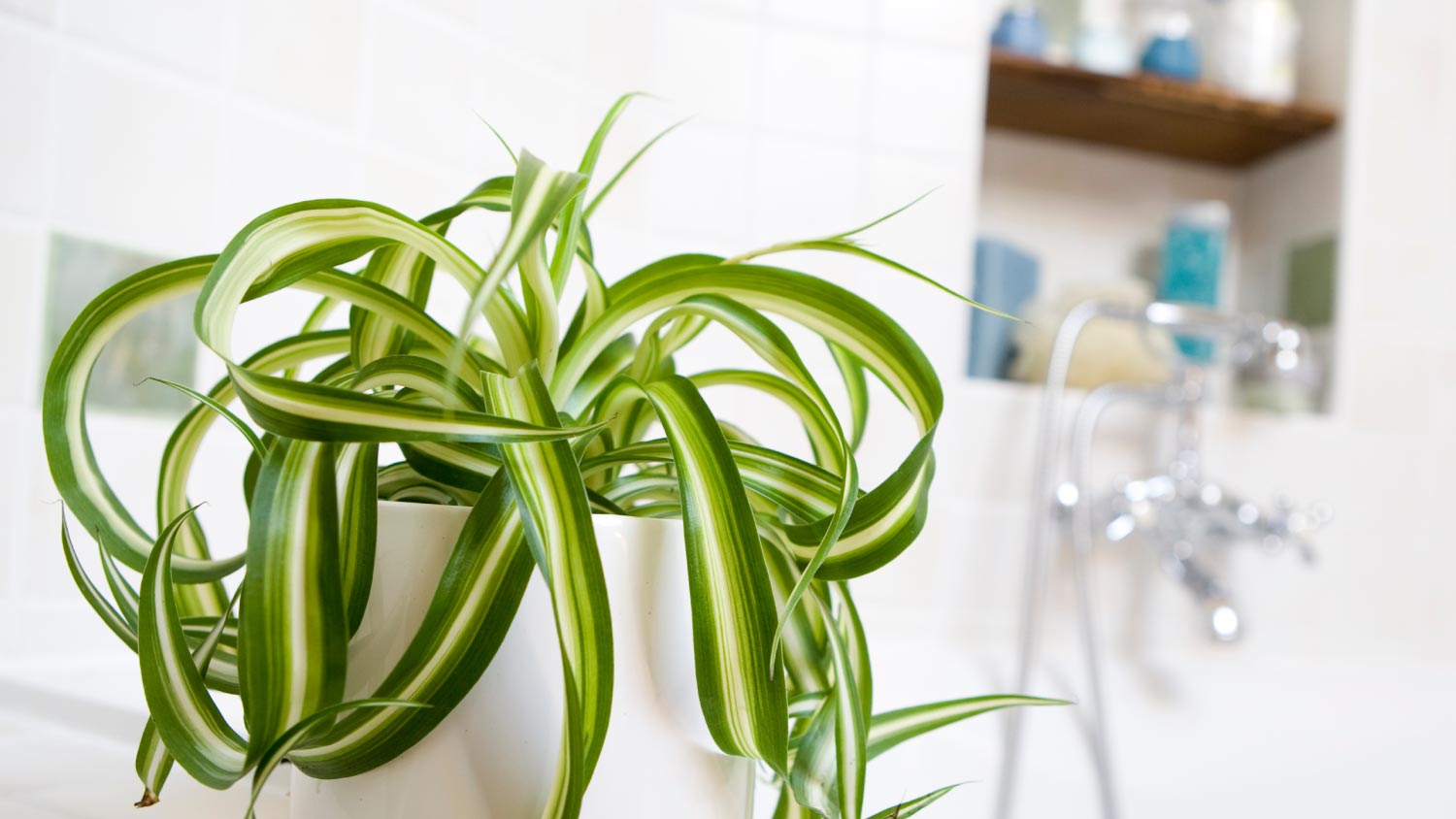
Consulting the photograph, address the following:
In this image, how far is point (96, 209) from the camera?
1.94ft

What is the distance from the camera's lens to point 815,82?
116cm

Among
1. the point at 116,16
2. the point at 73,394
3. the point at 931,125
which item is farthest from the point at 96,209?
the point at 931,125

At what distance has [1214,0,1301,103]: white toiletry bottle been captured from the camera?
1374 mm

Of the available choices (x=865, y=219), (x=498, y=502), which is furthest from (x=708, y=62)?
(x=498, y=502)

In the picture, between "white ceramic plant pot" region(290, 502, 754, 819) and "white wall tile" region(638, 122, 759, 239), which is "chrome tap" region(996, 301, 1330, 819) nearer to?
"white wall tile" region(638, 122, 759, 239)

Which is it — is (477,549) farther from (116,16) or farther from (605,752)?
(116,16)

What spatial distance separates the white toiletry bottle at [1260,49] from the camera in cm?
137

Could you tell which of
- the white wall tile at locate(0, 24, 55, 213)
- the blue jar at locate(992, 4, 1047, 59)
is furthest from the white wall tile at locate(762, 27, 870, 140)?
the white wall tile at locate(0, 24, 55, 213)

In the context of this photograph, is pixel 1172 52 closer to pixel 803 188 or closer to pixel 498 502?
pixel 803 188

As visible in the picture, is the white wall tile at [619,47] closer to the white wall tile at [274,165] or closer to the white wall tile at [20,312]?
the white wall tile at [274,165]

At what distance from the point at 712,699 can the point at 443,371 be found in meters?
0.11

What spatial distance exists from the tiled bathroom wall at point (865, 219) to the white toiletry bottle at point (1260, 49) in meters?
0.08

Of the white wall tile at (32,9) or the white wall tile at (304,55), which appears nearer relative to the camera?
the white wall tile at (32,9)

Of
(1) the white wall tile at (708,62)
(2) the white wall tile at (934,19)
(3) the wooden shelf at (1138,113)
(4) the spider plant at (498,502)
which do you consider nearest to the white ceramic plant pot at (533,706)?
(4) the spider plant at (498,502)
